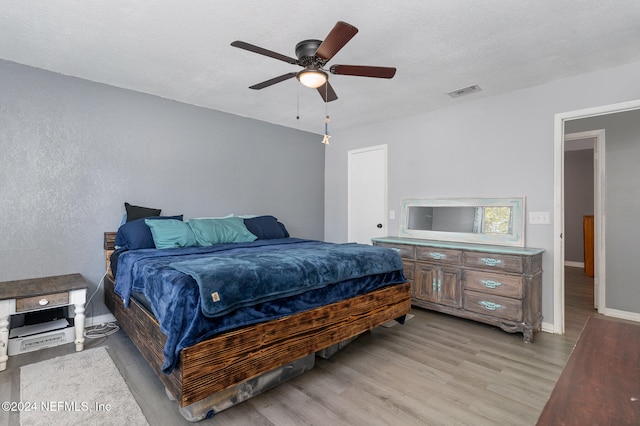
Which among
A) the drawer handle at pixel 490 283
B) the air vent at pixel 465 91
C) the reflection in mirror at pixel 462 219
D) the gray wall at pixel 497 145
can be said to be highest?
the air vent at pixel 465 91

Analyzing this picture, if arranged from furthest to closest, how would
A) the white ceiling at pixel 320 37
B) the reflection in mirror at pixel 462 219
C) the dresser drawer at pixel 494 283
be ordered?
1. the reflection in mirror at pixel 462 219
2. the dresser drawer at pixel 494 283
3. the white ceiling at pixel 320 37

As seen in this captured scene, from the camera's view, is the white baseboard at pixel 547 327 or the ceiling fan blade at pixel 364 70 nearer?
the ceiling fan blade at pixel 364 70

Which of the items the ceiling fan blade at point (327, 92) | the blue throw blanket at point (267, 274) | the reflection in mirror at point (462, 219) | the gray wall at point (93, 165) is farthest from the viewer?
the reflection in mirror at point (462, 219)

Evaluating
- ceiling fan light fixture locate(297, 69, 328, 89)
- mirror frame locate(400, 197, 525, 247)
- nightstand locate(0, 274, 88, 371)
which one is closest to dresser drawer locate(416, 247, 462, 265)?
mirror frame locate(400, 197, 525, 247)

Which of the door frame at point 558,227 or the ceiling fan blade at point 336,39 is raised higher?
the ceiling fan blade at point 336,39

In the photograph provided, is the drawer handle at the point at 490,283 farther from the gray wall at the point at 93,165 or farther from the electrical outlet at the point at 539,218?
the gray wall at the point at 93,165

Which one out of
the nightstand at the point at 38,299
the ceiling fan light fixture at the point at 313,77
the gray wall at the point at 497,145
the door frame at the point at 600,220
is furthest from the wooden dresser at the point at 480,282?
the nightstand at the point at 38,299

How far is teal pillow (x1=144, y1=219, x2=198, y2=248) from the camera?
10.2 feet

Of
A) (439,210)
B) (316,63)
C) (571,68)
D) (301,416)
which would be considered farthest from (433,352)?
(571,68)

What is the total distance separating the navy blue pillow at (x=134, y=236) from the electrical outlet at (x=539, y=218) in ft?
12.6

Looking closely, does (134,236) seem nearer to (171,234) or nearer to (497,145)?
(171,234)

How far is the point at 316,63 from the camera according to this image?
2195 mm

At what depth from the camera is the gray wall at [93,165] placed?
2.86 metres

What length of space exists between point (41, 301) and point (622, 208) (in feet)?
19.0
